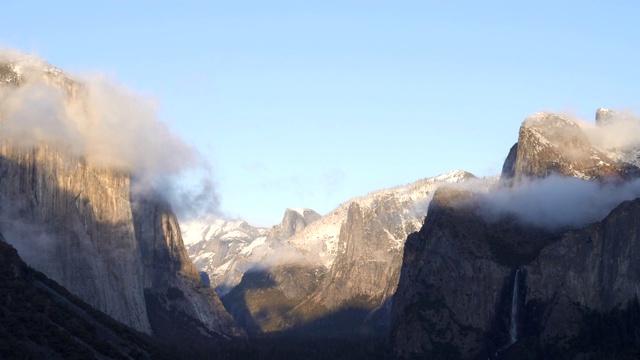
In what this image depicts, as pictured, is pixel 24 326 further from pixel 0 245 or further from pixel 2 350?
pixel 0 245

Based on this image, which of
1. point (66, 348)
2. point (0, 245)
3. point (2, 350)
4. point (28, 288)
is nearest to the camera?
point (2, 350)

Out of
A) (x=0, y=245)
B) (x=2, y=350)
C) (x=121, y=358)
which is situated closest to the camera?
(x=2, y=350)

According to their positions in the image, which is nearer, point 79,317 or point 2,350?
point 2,350

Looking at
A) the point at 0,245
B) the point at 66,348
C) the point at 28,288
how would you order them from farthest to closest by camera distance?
1. the point at 0,245
2. the point at 28,288
3. the point at 66,348

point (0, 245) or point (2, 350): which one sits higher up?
point (0, 245)

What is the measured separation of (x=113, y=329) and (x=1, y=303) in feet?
87.9

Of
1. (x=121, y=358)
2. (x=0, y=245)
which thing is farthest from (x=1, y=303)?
(x=0, y=245)

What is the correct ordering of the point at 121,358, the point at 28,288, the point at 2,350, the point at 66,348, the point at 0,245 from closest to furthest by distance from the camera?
the point at 2,350 < the point at 66,348 < the point at 121,358 < the point at 28,288 < the point at 0,245

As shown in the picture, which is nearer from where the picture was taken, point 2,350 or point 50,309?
point 2,350

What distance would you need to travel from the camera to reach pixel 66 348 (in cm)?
12581

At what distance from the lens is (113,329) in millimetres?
155250

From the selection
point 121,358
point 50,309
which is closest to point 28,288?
point 50,309

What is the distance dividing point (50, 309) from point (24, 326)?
40.0 ft

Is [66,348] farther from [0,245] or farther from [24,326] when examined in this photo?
[0,245]
